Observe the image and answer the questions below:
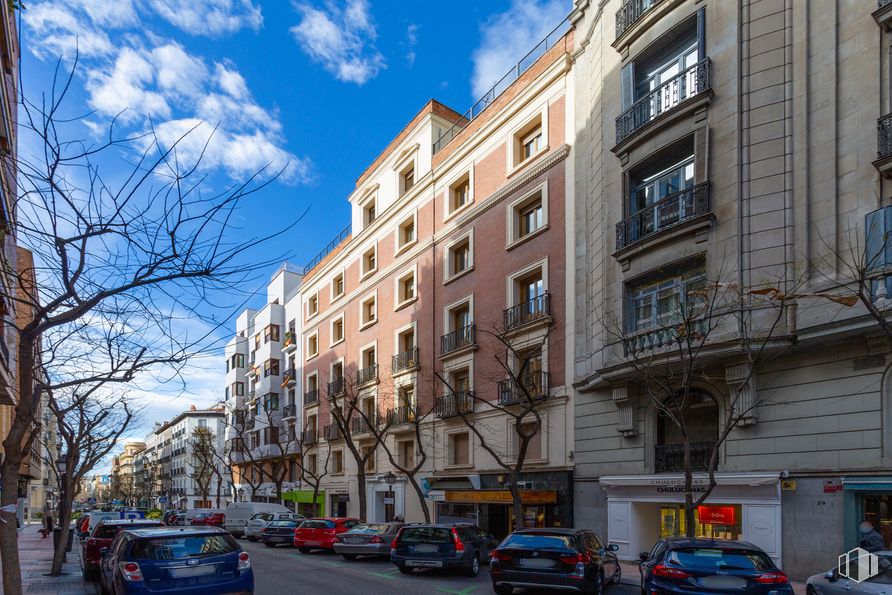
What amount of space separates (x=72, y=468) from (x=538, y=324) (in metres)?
14.8

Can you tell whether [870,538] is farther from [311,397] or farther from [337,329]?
[311,397]

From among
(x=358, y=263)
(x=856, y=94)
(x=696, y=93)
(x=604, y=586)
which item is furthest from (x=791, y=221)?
(x=358, y=263)

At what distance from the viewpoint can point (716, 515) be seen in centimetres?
1820

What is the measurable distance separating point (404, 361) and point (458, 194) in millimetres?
8193

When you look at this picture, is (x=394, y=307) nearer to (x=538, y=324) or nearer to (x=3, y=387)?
(x=538, y=324)

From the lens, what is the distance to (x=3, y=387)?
693 inches

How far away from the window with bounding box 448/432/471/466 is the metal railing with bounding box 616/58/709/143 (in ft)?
45.7

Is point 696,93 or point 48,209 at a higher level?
point 696,93

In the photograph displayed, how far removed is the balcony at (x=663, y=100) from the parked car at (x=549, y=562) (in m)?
11.6

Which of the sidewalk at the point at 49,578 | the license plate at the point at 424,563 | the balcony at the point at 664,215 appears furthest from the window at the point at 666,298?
the sidewalk at the point at 49,578

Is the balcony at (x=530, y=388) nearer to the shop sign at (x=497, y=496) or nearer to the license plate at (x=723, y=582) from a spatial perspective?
the shop sign at (x=497, y=496)

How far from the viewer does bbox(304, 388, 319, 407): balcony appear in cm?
4436

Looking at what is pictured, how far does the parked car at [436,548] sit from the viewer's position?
16781 millimetres

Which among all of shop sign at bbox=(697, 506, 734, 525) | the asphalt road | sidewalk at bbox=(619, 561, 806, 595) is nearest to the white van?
the asphalt road
